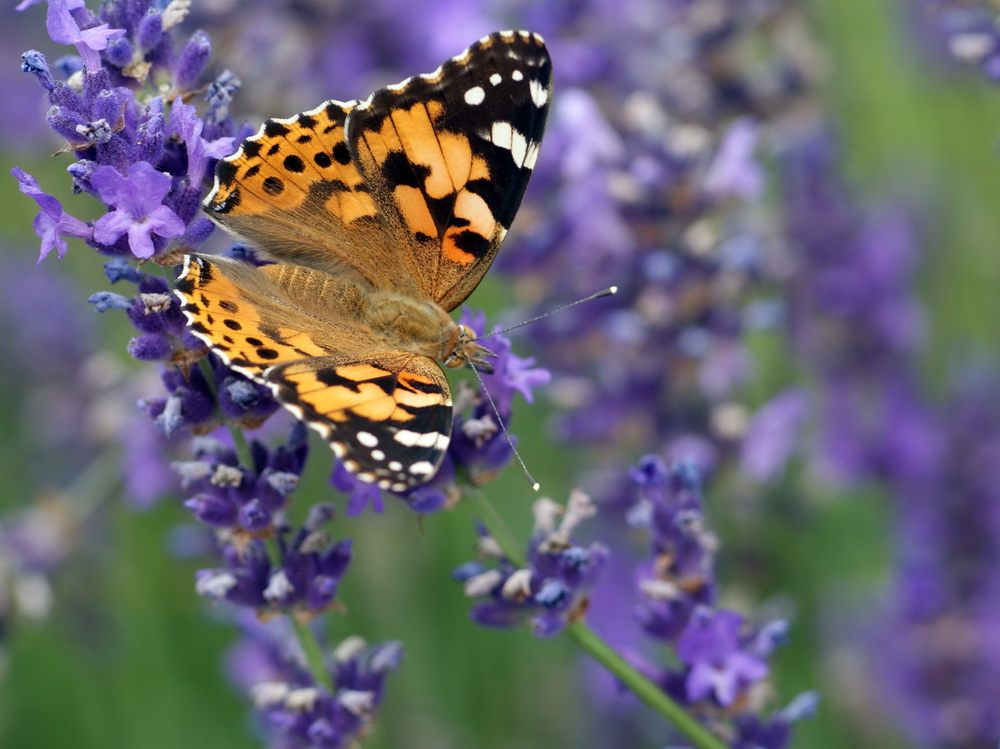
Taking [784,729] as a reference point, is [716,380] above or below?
above

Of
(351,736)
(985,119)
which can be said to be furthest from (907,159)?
Result: (351,736)

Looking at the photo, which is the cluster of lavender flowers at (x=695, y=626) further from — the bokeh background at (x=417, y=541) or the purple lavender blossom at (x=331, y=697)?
the bokeh background at (x=417, y=541)

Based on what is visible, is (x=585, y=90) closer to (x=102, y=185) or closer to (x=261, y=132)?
(x=261, y=132)

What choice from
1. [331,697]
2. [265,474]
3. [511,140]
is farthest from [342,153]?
[331,697]

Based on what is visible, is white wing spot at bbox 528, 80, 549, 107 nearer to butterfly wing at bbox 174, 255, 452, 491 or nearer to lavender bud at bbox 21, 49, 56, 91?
butterfly wing at bbox 174, 255, 452, 491

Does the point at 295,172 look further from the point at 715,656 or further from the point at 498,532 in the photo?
the point at 715,656

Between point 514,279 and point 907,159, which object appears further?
point 907,159
